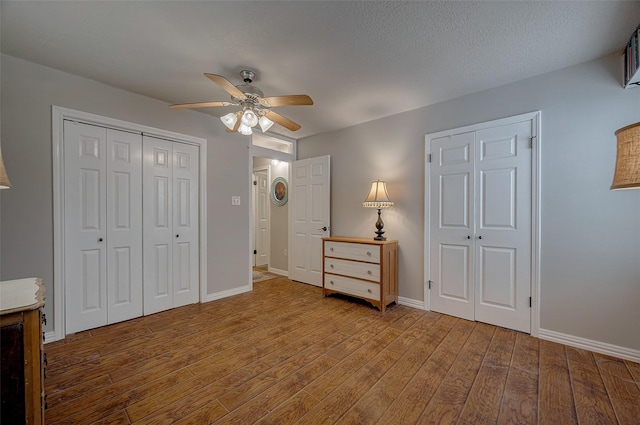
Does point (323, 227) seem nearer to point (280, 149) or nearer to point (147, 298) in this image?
point (280, 149)

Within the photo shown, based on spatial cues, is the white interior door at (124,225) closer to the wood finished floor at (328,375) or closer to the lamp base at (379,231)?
the wood finished floor at (328,375)

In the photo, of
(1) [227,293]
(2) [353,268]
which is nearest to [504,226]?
(2) [353,268]

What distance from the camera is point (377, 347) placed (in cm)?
225

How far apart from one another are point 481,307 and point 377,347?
1288 mm

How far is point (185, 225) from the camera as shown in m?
3.25

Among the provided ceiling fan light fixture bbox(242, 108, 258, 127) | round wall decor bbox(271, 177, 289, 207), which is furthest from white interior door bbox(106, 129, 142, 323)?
round wall decor bbox(271, 177, 289, 207)

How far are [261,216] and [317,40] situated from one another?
4.06 meters

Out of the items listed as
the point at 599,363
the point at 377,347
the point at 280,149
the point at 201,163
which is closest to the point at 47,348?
the point at 201,163

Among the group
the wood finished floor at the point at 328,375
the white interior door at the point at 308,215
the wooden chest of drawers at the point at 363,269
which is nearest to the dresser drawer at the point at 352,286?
the wooden chest of drawers at the point at 363,269

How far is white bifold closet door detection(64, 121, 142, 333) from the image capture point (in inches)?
96.8

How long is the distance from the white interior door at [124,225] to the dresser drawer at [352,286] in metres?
2.25

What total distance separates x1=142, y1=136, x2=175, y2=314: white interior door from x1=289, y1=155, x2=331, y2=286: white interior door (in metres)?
1.90

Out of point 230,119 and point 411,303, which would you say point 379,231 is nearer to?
point 411,303

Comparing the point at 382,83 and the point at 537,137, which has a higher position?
the point at 382,83
